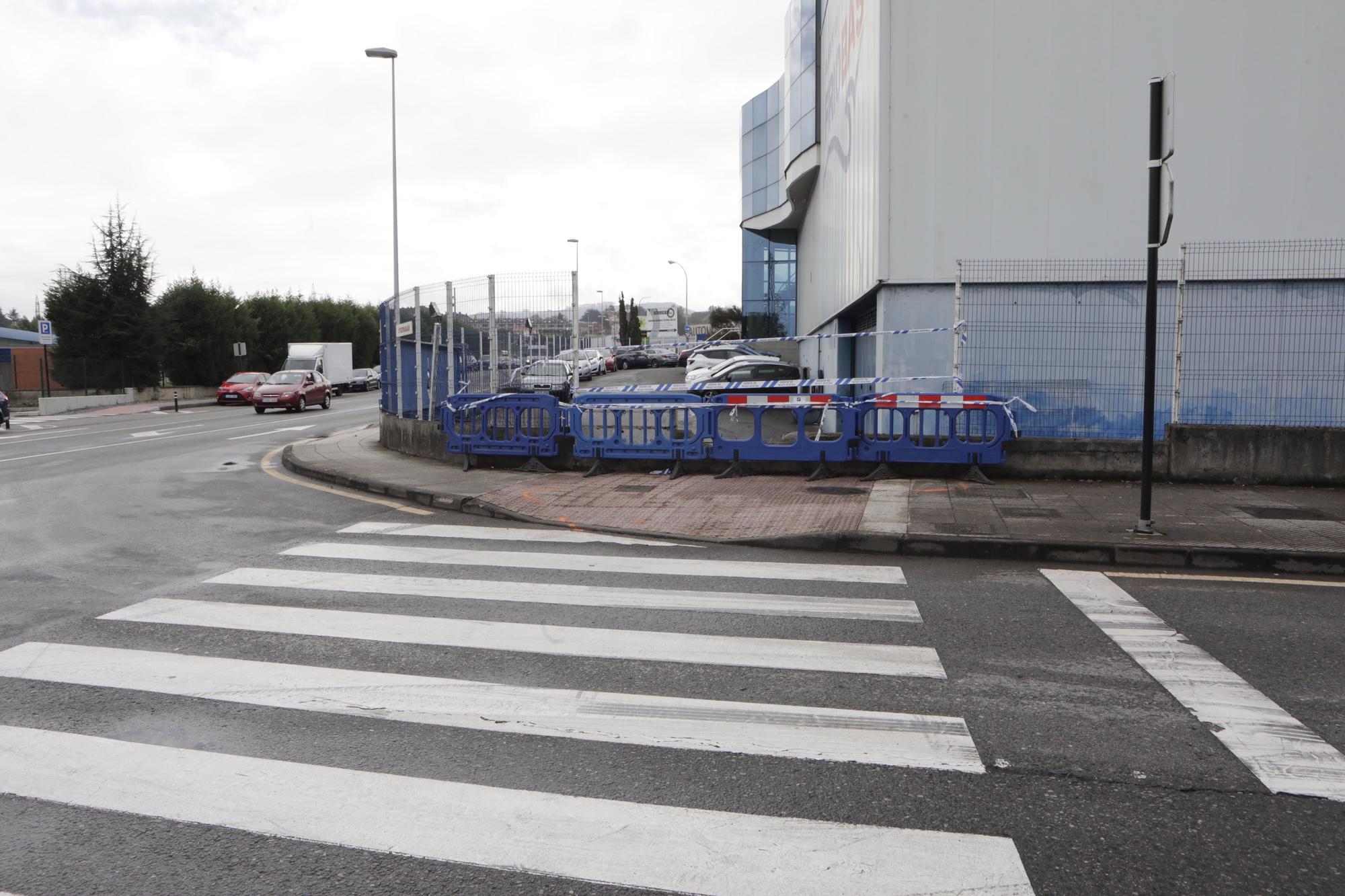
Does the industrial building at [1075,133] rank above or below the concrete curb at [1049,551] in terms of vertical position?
above

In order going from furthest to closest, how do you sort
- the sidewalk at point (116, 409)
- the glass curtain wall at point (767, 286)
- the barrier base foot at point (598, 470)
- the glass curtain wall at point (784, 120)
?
the glass curtain wall at point (767, 286) → the sidewalk at point (116, 409) → the glass curtain wall at point (784, 120) → the barrier base foot at point (598, 470)

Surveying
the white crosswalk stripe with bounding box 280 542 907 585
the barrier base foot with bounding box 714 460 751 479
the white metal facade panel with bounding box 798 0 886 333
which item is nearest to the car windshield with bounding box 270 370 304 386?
the white metal facade panel with bounding box 798 0 886 333

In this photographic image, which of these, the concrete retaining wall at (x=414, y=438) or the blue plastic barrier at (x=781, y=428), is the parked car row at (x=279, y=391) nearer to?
the concrete retaining wall at (x=414, y=438)

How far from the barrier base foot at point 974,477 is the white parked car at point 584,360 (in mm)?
6243

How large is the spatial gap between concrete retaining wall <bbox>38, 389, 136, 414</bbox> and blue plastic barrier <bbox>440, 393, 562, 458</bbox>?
1284 inches

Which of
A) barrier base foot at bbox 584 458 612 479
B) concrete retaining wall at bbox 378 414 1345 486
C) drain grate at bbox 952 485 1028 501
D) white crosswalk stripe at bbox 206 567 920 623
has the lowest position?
white crosswalk stripe at bbox 206 567 920 623

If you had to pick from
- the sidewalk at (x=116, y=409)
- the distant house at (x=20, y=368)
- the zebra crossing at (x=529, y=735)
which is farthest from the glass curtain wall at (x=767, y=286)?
the zebra crossing at (x=529, y=735)

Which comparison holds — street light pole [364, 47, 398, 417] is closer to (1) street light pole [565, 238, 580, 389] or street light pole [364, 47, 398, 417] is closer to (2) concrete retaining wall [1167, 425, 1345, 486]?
(1) street light pole [565, 238, 580, 389]

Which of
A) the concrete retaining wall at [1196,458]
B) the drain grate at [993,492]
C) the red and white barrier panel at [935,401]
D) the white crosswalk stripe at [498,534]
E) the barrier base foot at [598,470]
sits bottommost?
the white crosswalk stripe at [498,534]

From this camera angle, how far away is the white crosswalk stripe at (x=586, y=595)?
6559 millimetres

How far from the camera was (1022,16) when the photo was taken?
14.8m

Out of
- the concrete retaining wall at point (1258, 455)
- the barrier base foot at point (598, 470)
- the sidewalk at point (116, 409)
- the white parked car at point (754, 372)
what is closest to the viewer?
the concrete retaining wall at point (1258, 455)

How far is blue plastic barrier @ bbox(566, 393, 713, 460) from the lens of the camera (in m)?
13.1

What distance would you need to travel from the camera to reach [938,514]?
980cm
